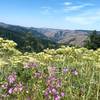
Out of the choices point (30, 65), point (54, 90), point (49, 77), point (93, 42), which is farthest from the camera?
point (93, 42)

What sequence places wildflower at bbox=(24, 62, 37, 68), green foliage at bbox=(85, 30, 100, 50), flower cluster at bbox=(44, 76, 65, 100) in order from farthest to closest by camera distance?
green foliage at bbox=(85, 30, 100, 50)
wildflower at bbox=(24, 62, 37, 68)
flower cluster at bbox=(44, 76, 65, 100)

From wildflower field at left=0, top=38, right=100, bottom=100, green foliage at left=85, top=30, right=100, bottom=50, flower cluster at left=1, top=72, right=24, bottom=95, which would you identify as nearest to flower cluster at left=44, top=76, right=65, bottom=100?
wildflower field at left=0, top=38, right=100, bottom=100

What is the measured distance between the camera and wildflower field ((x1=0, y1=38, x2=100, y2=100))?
617 centimetres

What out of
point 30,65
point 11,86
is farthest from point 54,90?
point 30,65

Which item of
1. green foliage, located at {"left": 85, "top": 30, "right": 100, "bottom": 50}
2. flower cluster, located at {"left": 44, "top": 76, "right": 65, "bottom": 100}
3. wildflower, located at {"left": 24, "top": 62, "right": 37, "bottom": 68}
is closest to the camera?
flower cluster, located at {"left": 44, "top": 76, "right": 65, "bottom": 100}

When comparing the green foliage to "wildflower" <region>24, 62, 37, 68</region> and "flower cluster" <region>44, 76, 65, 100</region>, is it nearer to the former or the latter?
"wildflower" <region>24, 62, 37, 68</region>

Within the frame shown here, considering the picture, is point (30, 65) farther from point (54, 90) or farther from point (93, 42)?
point (93, 42)

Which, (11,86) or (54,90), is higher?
(54,90)

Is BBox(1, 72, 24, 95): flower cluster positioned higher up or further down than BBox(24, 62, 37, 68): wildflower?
further down

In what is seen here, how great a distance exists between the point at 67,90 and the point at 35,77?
5.14ft

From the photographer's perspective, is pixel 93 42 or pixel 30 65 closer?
pixel 30 65

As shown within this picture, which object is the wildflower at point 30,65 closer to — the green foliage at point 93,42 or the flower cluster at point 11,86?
the flower cluster at point 11,86

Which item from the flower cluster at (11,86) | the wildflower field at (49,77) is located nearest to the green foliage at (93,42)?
the wildflower field at (49,77)

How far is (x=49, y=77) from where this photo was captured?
22.3 ft
